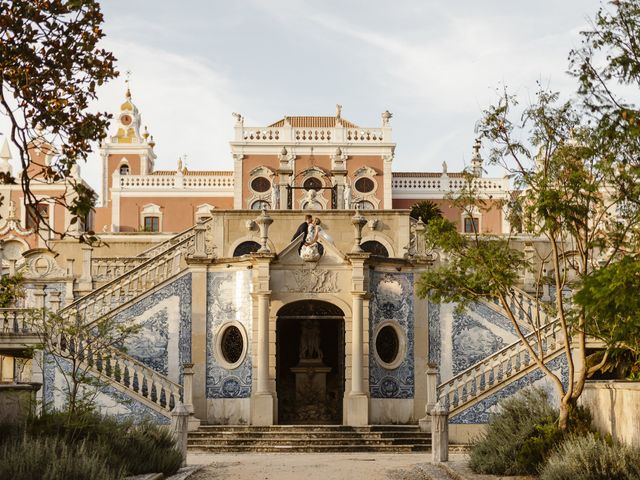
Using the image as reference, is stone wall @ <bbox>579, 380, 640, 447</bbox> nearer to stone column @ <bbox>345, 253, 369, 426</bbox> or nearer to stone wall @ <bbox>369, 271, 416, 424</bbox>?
stone column @ <bbox>345, 253, 369, 426</bbox>

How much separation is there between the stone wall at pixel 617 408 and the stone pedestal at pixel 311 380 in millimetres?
9035

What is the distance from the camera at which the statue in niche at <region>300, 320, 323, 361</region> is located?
984 inches

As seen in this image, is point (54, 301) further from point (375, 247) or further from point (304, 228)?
point (375, 247)

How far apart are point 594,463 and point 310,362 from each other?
472 inches

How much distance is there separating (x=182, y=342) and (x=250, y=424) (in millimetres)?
2430

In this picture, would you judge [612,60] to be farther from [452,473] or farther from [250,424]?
[250,424]

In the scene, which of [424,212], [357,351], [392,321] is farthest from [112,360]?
[424,212]

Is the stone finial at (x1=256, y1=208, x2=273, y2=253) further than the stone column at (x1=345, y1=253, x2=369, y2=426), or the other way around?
the stone finial at (x1=256, y1=208, x2=273, y2=253)

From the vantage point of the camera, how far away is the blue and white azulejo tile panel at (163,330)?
24.2 metres

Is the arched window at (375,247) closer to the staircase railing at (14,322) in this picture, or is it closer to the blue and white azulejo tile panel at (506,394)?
the blue and white azulejo tile panel at (506,394)

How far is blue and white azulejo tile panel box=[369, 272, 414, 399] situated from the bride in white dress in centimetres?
139

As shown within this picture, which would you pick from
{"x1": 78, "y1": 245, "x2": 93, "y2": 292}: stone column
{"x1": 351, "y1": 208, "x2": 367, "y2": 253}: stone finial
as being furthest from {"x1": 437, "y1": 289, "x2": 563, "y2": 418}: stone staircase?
{"x1": 78, "y1": 245, "x2": 93, "y2": 292}: stone column

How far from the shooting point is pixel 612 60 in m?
13.8

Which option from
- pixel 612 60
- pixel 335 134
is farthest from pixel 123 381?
pixel 335 134
